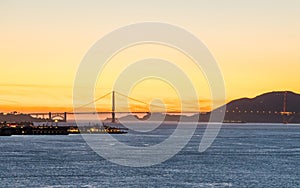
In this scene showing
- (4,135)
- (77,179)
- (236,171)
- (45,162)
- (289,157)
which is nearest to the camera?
(77,179)


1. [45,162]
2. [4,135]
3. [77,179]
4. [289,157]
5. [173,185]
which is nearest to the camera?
[173,185]

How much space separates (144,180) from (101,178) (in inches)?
203

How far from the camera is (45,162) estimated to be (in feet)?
286

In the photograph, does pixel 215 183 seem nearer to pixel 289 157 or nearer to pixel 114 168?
pixel 114 168

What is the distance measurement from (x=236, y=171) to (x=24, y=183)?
94.3 feet

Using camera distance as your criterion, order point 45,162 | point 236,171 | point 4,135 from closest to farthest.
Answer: point 236,171, point 45,162, point 4,135

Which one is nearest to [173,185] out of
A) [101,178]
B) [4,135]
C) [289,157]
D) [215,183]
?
[215,183]

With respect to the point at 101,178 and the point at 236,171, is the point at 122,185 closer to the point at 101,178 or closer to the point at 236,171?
the point at 101,178

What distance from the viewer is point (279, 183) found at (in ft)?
214

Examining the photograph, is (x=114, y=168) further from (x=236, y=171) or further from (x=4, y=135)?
(x=4, y=135)

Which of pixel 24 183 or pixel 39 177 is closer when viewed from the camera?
pixel 24 183

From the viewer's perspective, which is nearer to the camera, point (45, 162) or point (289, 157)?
point (45, 162)

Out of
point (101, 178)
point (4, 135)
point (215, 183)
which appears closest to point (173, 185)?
point (215, 183)

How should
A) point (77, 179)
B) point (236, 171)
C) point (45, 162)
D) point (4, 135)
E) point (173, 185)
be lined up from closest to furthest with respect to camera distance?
point (173, 185) < point (77, 179) < point (236, 171) < point (45, 162) < point (4, 135)
